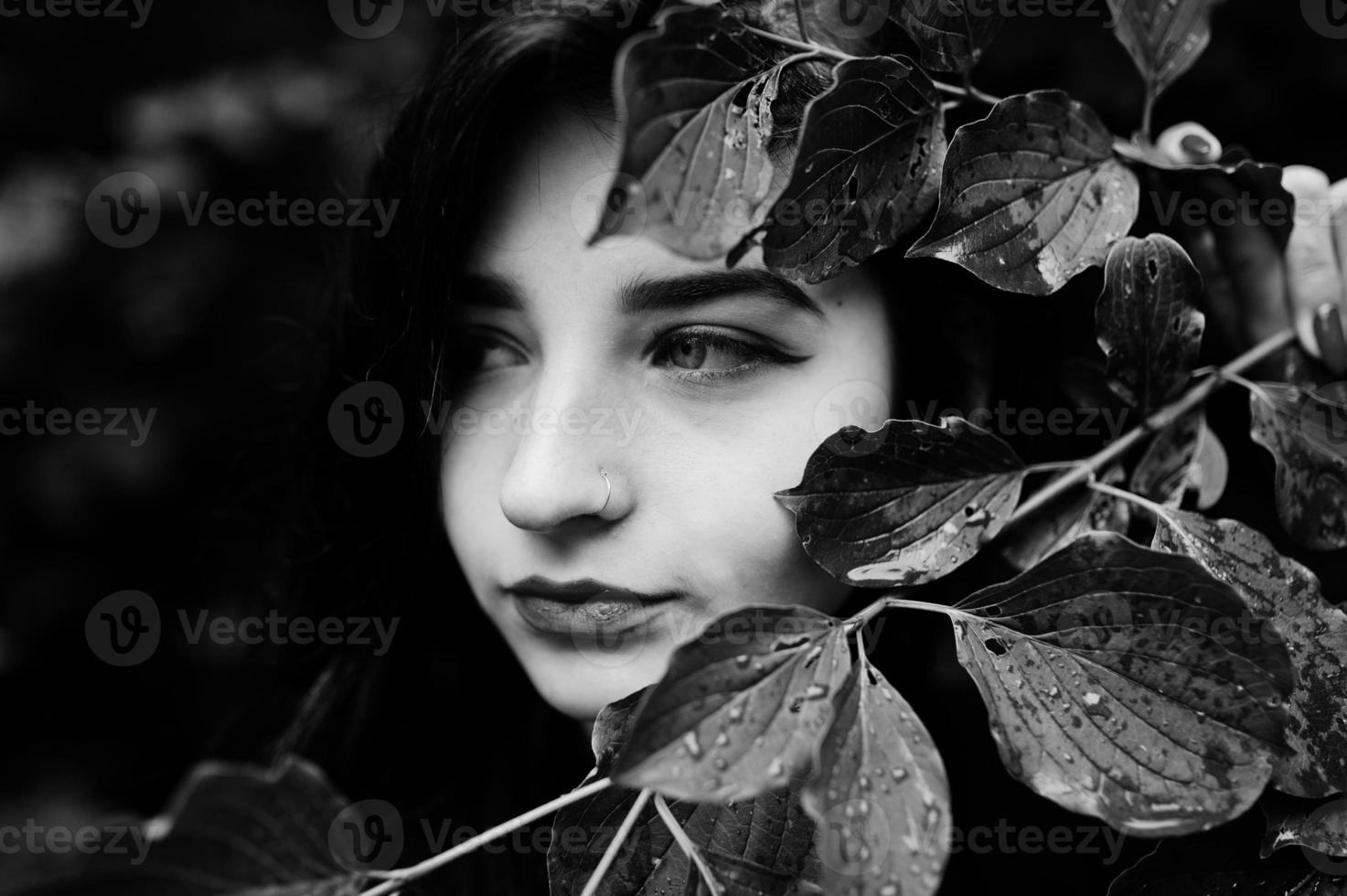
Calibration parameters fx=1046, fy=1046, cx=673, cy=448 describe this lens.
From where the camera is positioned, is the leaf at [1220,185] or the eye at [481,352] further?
the eye at [481,352]

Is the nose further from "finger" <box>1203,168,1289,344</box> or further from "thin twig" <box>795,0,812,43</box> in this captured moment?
"finger" <box>1203,168,1289,344</box>

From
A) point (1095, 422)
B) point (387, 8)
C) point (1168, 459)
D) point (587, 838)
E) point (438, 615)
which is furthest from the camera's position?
point (387, 8)

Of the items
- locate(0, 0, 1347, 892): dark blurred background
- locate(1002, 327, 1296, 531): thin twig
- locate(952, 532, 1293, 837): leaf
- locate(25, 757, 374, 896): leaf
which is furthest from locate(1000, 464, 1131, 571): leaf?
locate(0, 0, 1347, 892): dark blurred background

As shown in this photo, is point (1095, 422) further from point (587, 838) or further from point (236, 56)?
point (236, 56)

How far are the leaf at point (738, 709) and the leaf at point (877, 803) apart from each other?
1 centimetres

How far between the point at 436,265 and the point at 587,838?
446 millimetres

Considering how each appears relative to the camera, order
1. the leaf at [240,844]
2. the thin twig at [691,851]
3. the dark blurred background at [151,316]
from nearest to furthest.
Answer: the leaf at [240,844]
the thin twig at [691,851]
the dark blurred background at [151,316]

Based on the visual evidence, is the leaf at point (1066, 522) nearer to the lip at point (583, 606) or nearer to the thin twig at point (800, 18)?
the lip at point (583, 606)

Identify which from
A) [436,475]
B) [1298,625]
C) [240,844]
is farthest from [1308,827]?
[436,475]

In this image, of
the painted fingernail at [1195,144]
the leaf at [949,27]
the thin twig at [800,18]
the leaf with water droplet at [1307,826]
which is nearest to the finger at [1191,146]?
the painted fingernail at [1195,144]

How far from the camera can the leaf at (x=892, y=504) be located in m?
0.61

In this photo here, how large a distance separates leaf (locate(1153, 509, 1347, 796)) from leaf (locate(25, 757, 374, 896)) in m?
0.49

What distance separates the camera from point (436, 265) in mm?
814

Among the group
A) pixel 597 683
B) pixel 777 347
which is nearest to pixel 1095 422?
pixel 777 347
